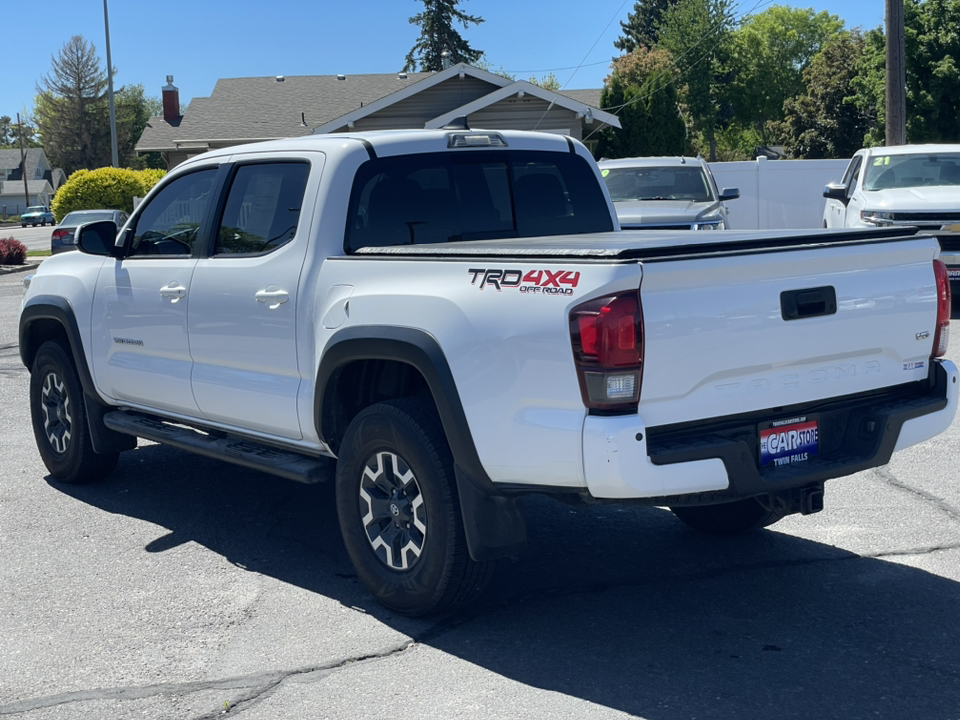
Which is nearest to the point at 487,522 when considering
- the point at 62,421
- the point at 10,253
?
the point at 62,421

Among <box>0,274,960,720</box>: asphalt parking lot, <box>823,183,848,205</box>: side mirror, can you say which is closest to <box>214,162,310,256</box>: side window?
<box>0,274,960,720</box>: asphalt parking lot

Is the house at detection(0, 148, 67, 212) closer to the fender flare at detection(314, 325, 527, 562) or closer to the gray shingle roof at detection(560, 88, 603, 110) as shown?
the gray shingle roof at detection(560, 88, 603, 110)

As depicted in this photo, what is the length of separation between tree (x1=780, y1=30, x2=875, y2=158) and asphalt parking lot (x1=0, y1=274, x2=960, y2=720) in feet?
199

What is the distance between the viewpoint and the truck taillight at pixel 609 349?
3.99m

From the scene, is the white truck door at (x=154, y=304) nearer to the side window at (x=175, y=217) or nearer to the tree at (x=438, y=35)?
the side window at (x=175, y=217)

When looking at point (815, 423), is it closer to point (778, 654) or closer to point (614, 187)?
point (778, 654)

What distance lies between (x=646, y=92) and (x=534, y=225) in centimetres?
3448

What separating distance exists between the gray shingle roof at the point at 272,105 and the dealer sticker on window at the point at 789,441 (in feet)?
104

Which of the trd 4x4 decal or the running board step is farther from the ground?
the trd 4x4 decal

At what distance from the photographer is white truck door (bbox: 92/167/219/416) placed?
6.09 m

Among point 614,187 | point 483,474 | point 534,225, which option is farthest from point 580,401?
point 614,187

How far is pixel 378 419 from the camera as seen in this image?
479 cm

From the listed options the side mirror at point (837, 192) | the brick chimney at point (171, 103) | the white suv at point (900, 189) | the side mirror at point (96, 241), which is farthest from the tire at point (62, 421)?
the brick chimney at point (171, 103)

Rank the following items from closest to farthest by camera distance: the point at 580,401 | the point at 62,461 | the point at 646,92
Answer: the point at 580,401 < the point at 62,461 < the point at 646,92
